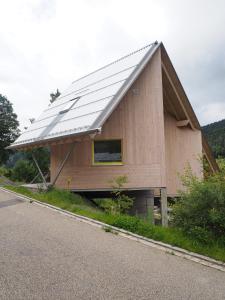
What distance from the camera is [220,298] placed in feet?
14.5

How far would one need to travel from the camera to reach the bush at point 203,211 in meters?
6.34

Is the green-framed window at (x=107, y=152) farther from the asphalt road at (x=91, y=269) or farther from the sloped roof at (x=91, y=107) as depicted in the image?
the asphalt road at (x=91, y=269)

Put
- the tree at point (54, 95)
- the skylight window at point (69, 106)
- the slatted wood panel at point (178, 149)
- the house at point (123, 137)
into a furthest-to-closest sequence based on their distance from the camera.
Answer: the tree at point (54, 95)
the slatted wood panel at point (178, 149)
the skylight window at point (69, 106)
the house at point (123, 137)

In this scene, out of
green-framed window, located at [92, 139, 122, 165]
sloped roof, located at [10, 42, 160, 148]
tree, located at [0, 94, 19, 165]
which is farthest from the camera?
tree, located at [0, 94, 19, 165]

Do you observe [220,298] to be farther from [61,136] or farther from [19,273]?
[61,136]

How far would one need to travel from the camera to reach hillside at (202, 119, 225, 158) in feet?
134

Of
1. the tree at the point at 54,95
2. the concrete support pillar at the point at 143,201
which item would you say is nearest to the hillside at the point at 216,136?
the tree at the point at 54,95

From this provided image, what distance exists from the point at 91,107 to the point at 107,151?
2.19 meters

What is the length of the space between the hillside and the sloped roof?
27.5 m

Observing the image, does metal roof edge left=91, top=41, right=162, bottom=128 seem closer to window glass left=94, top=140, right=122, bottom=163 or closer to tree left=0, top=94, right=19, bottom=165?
window glass left=94, top=140, right=122, bottom=163

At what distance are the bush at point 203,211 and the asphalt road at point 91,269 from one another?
33.2 inches

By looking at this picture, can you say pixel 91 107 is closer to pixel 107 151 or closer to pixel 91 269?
pixel 107 151

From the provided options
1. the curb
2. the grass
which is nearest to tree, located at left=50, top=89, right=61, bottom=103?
the grass

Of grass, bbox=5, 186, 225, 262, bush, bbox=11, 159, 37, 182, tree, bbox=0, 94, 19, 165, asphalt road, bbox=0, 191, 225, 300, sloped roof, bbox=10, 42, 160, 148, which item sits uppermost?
tree, bbox=0, 94, 19, 165
